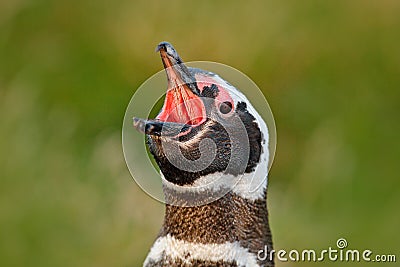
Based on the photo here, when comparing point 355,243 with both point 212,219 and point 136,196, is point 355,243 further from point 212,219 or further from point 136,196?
point 212,219

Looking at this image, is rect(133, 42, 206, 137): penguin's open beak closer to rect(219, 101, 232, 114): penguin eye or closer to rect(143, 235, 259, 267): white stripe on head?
rect(219, 101, 232, 114): penguin eye

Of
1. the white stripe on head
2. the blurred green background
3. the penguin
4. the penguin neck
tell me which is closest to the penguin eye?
the penguin

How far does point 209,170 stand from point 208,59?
2.87 metres

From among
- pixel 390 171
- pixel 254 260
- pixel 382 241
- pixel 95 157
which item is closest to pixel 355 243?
pixel 382 241

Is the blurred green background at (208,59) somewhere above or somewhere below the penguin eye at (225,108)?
above

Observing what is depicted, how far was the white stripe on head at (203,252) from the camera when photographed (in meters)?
3.18

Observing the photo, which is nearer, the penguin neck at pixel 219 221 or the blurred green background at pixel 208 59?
the penguin neck at pixel 219 221

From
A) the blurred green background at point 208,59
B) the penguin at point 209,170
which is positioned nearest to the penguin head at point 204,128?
the penguin at point 209,170

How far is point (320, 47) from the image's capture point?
20.7ft

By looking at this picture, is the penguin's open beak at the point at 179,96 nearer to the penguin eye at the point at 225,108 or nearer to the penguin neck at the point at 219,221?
the penguin eye at the point at 225,108

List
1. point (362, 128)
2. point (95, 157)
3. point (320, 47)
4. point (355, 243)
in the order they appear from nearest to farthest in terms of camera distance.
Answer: point (355, 243) < point (95, 157) < point (362, 128) < point (320, 47)

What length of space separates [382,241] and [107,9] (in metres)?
2.23

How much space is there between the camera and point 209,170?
10.4ft

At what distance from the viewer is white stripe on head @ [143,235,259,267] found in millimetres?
3184
